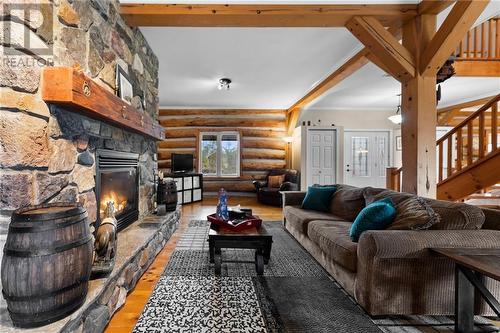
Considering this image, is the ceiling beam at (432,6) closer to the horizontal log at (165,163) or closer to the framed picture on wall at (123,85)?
the framed picture on wall at (123,85)

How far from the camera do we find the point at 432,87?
8.78 ft

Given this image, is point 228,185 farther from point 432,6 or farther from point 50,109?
point 50,109

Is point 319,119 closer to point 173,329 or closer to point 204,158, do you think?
point 204,158

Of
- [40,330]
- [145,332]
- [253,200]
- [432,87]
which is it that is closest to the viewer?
[40,330]

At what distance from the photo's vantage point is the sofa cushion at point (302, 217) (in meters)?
3.23

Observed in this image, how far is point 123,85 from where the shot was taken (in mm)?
2709

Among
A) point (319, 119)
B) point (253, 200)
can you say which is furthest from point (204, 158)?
point (319, 119)

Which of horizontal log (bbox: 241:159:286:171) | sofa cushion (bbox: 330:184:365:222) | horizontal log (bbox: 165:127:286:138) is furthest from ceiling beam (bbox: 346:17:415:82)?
horizontal log (bbox: 241:159:286:171)

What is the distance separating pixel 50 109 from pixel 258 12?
2122 mm

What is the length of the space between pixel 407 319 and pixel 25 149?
2590 mm

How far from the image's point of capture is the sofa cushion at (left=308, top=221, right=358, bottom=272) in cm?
209

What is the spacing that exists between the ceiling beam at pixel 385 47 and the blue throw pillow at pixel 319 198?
1.69 meters

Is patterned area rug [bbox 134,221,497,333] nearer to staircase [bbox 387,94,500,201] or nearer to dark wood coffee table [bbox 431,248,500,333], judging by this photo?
dark wood coffee table [bbox 431,248,500,333]

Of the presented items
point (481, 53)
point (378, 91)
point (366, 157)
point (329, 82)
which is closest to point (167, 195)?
point (329, 82)
